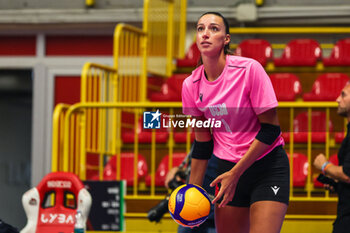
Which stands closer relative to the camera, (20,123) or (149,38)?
(149,38)

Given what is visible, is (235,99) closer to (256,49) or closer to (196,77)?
(196,77)

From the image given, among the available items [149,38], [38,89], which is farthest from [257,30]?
[38,89]

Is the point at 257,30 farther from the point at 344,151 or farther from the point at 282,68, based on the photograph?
the point at 344,151

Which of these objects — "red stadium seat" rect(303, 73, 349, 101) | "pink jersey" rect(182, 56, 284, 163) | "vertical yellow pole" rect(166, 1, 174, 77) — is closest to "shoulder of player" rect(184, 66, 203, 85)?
"pink jersey" rect(182, 56, 284, 163)

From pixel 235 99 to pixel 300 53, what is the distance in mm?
6582

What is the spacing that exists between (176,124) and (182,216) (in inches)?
19.8

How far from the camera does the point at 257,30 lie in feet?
34.8

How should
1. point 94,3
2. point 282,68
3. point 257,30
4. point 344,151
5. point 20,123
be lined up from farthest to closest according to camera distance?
point 20,123, point 94,3, point 257,30, point 282,68, point 344,151

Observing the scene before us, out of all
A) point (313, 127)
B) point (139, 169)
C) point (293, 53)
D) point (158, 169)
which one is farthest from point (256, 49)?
point (139, 169)

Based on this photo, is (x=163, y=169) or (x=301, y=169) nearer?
(x=301, y=169)

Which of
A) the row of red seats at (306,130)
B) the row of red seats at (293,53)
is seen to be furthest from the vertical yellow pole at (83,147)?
the row of red seats at (293,53)

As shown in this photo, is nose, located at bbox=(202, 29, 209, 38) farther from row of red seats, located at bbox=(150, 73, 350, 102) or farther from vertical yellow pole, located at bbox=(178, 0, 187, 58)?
vertical yellow pole, located at bbox=(178, 0, 187, 58)

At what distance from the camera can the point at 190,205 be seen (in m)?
3.50

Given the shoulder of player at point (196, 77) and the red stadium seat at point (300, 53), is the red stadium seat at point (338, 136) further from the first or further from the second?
the shoulder of player at point (196, 77)
